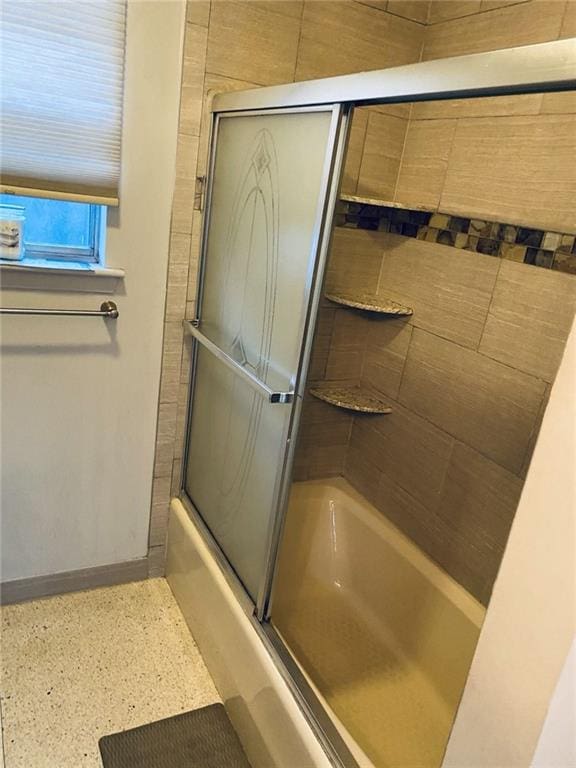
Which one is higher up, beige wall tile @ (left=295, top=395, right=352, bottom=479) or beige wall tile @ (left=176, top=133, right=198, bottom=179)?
beige wall tile @ (left=176, top=133, right=198, bottom=179)

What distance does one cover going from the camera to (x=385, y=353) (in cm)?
215

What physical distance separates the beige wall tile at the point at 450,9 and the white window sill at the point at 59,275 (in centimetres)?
137

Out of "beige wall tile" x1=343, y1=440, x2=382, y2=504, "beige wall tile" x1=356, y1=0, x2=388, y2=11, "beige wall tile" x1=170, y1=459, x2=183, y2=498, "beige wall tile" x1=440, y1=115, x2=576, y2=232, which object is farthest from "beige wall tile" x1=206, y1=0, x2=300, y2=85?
"beige wall tile" x1=343, y1=440, x2=382, y2=504

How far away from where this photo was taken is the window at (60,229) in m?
1.64

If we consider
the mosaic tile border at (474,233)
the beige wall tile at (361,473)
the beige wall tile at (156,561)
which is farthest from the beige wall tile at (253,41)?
the beige wall tile at (156,561)

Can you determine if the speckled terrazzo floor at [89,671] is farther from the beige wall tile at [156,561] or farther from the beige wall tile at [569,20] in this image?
the beige wall tile at [569,20]

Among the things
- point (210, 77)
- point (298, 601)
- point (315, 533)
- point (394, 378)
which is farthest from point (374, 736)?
point (210, 77)

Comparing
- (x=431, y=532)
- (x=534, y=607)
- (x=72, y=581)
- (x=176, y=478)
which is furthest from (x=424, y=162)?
(x=72, y=581)

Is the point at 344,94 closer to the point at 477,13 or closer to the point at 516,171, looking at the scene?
the point at 516,171

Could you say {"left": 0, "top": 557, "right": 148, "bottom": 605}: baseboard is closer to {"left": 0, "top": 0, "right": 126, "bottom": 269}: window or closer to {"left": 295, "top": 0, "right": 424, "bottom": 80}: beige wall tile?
{"left": 0, "top": 0, "right": 126, "bottom": 269}: window

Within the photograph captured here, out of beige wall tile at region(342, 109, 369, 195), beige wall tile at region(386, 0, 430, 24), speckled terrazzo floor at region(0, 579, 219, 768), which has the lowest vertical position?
speckled terrazzo floor at region(0, 579, 219, 768)

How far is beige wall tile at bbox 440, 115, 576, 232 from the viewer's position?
1.50m

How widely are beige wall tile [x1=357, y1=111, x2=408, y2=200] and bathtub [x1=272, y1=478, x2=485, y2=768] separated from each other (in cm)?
119

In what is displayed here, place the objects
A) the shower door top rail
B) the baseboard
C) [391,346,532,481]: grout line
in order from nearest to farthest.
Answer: the shower door top rail < [391,346,532,481]: grout line < the baseboard
